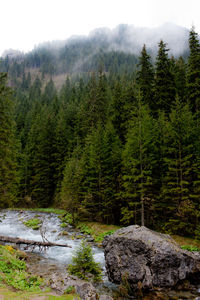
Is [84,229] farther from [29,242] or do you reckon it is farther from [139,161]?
[139,161]

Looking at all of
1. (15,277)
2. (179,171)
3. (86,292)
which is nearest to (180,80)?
(179,171)

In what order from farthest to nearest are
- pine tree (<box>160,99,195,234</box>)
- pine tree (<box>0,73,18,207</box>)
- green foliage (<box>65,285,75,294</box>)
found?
1. pine tree (<box>160,99,195,234</box>)
2. pine tree (<box>0,73,18,207</box>)
3. green foliage (<box>65,285,75,294</box>)

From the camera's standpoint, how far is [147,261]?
37.0 feet

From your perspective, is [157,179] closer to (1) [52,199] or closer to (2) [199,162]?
(2) [199,162]

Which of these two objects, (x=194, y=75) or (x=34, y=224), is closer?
(x=34, y=224)

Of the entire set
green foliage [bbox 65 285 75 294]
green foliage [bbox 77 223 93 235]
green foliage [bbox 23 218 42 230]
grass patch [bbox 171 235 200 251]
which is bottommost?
green foliage [bbox 23 218 42 230]

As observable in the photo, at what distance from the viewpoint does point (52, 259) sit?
1509cm

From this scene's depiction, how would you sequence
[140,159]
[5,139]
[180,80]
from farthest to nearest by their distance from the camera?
[180,80] → [140,159] → [5,139]

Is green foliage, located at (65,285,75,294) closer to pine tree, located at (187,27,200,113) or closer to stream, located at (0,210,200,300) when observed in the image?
stream, located at (0,210,200,300)

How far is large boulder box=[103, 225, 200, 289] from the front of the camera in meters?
11.0

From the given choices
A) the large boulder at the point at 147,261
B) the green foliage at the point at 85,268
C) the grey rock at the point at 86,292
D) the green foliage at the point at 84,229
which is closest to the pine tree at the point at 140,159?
the green foliage at the point at 84,229

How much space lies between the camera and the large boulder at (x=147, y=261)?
11.0m

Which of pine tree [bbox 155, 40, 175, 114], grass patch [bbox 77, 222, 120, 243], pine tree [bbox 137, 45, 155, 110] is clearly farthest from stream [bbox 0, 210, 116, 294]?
pine tree [bbox 137, 45, 155, 110]

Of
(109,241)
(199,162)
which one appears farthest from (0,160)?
(199,162)
